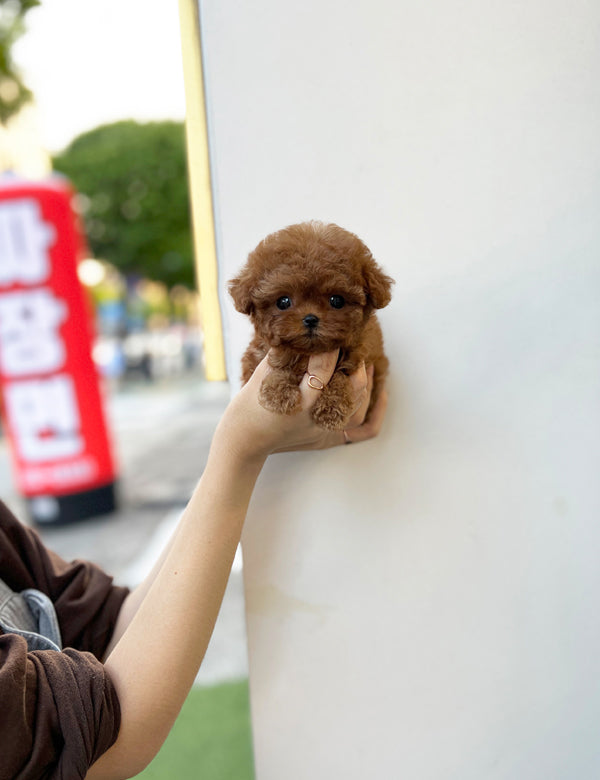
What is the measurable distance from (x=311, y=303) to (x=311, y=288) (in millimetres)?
19

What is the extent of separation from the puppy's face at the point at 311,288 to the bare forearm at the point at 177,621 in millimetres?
214

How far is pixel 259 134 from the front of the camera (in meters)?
0.97

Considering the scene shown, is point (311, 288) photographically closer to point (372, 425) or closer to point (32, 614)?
point (372, 425)

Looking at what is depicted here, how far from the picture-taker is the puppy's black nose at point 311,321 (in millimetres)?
739

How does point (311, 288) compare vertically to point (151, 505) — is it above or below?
above

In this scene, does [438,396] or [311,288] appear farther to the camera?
[438,396]

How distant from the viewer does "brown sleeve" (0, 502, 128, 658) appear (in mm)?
972

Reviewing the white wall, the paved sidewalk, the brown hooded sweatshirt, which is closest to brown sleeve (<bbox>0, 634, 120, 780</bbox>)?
the brown hooded sweatshirt

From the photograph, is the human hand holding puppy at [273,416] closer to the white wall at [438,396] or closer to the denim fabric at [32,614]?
the white wall at [438,396]

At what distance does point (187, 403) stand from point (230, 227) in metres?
12.0

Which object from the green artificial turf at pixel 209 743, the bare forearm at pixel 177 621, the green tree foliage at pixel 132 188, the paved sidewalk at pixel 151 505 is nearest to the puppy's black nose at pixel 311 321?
the bare forearm at pixel 177 621

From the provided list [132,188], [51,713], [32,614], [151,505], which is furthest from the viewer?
[132,188]

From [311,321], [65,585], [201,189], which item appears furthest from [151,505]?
[311,321]

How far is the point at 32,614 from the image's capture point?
0.95m
